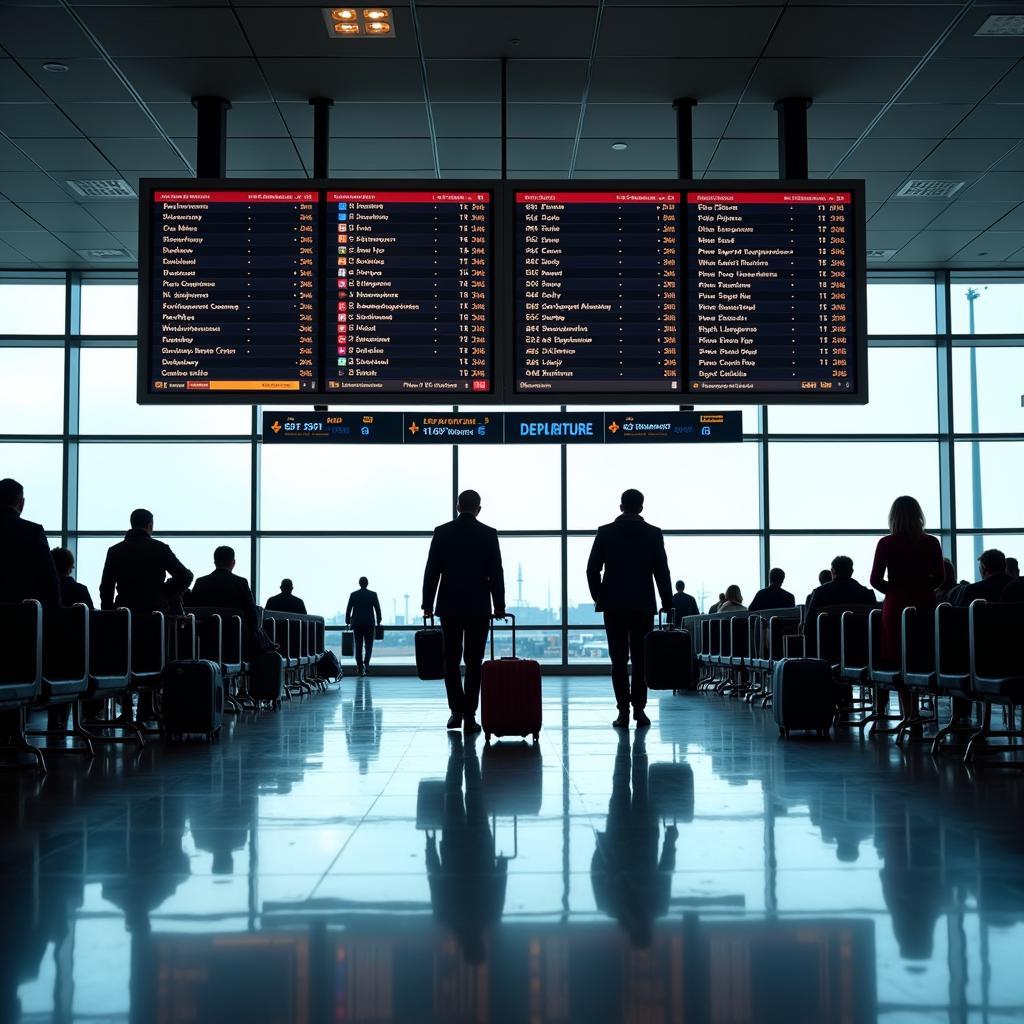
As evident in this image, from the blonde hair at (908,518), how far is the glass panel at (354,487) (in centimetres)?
1025

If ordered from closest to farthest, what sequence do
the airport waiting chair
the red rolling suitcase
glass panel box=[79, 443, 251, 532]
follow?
the airport waiting chair → the red rolling suitcase → glass panel box=[79, 443, 251, 532]

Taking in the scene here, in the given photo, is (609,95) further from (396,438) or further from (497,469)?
(497,469)

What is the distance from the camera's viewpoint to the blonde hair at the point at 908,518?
7.14m

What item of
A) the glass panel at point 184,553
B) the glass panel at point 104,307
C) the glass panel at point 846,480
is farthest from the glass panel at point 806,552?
the glass panel at point 104,307

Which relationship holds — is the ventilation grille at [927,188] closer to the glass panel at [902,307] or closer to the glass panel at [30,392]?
the glass panel at [902,307]

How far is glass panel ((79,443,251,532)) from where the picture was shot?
1623 centimetres

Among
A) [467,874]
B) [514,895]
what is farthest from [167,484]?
[514,895]

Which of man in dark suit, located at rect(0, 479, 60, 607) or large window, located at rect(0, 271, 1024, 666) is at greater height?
large window, located at rect(0, 271, 1024, 666)

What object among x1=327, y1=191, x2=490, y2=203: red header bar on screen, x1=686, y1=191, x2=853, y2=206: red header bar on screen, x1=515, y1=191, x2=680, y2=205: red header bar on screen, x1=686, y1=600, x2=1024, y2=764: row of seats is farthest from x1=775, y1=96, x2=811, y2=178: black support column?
x1=686, y1=600, x2=1024, y2=764: row of seats

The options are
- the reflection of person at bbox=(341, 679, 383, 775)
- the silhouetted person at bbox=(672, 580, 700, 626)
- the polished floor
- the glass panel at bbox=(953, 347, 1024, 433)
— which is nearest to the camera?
the polished floor

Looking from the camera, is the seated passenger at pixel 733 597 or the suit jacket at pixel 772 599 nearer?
the suit jacket at pixel 772 599

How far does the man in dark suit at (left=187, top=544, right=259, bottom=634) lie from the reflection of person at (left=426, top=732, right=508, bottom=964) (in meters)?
5.04

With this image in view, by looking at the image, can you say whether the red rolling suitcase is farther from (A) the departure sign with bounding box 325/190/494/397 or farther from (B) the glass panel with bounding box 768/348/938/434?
(B) the glass panel with bounding box 768/348/938/434

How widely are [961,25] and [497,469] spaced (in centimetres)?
1051
